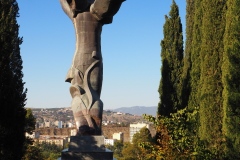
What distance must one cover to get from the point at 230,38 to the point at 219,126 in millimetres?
3094

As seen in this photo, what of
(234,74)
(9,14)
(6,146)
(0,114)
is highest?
(9,14)

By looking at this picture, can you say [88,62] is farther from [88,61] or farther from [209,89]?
[209,89]

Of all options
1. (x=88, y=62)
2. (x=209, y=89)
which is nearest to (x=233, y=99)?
(x=209, y=89)

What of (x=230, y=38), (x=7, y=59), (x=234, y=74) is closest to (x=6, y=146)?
(x=7, y=59)

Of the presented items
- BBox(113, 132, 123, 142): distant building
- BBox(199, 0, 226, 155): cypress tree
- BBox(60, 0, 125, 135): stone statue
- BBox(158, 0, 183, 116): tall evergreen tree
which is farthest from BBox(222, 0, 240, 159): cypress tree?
BBox(113, 132, 123, 142): distant building

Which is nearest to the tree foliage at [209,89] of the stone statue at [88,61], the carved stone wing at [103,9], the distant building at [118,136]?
the stone statue at [88,61]

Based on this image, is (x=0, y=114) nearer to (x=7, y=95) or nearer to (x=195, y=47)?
(x=7, y=95)

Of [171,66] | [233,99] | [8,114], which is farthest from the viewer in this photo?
[171,66]

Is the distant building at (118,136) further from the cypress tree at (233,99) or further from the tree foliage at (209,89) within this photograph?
the cypress tree at (233,99)

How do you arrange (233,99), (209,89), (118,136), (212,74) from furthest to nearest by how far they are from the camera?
(118,136)
(212,74)
(209,89)
(233,99)

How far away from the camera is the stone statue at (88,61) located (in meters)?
10.4

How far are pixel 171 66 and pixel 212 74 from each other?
323cm

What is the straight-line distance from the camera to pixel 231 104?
10.8 meters

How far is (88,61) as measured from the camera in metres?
10.6
